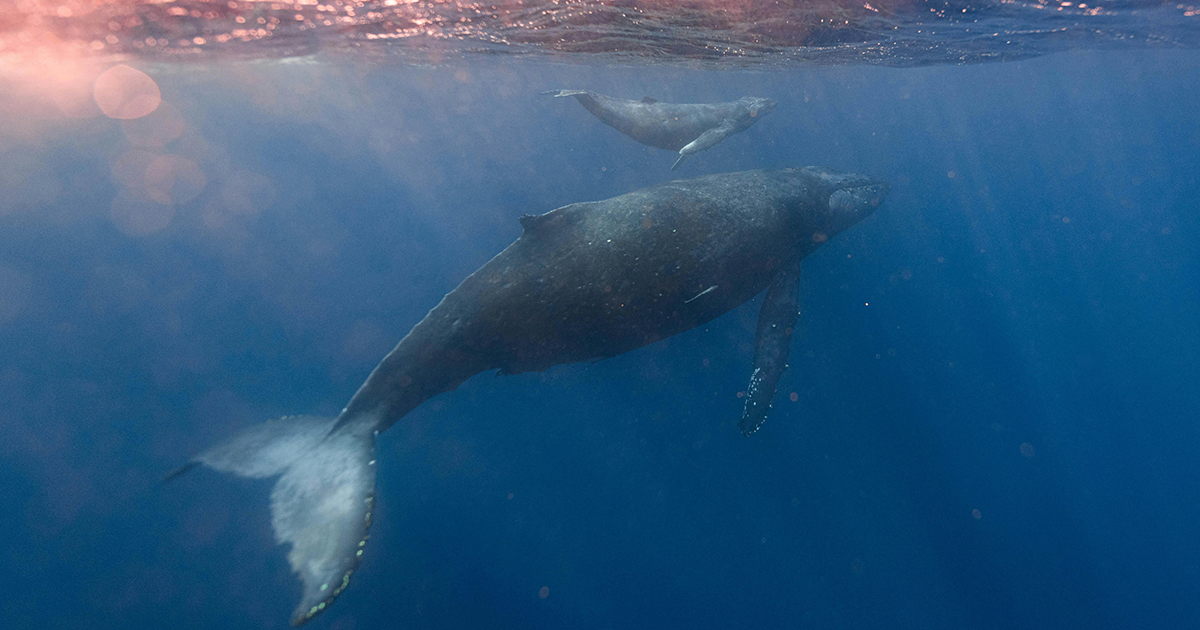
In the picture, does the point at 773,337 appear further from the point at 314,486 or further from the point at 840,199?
the point at 314,486

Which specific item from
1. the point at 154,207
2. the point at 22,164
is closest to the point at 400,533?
the point at 154,207

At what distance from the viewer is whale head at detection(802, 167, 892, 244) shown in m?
9.49

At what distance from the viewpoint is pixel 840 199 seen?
1039cm

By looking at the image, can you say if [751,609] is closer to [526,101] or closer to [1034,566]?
[1034,566]

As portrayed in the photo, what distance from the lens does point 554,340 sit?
20.2 feet

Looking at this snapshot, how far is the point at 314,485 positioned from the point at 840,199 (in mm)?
11541

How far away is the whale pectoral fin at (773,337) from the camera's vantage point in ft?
26.0

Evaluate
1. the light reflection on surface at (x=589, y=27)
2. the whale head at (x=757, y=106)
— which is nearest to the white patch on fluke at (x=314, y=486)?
the light reflection on surface at (x=589, y=27)

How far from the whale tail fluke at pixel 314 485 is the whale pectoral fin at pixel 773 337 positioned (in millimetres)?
6004

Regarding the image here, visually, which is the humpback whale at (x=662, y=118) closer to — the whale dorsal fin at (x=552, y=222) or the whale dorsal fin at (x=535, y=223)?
the whale dorsal fin at (x=552, y=222)

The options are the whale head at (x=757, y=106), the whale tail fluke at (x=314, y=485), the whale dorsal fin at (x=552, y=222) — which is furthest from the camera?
the whale head at (x=757, y=106)

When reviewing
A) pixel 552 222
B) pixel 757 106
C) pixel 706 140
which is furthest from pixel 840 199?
pixel 552 222

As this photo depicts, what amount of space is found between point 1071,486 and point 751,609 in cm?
1656

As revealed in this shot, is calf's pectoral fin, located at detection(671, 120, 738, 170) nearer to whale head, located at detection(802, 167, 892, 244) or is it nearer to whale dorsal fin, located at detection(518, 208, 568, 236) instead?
whale head, located at detection(802, 167, 892, 244)
